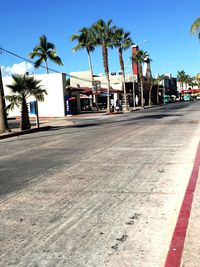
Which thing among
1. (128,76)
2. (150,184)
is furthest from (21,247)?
(128,76)

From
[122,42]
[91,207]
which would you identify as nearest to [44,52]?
[122,42]

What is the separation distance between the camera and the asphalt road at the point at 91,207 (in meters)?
Result: 4.57

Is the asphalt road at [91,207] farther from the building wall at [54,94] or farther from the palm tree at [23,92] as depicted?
the building wall at [54,94]

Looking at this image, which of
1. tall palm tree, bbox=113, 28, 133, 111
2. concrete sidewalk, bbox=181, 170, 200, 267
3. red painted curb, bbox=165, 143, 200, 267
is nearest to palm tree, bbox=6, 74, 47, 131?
red painted curb, bbox=165, 143, 200, 267

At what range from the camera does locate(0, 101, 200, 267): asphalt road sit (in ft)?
15.0

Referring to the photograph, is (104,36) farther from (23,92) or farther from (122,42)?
(23,92)

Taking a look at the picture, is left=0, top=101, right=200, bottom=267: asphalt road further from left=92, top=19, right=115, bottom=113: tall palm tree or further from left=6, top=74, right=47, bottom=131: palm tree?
left=92, top=19, right=115, bottom=113: tall palm tree

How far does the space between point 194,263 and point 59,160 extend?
769 cm

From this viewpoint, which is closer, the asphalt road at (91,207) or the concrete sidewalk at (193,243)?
the concrete sidewalk at (193,243)

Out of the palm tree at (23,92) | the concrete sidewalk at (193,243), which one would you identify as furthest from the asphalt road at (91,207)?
the palm tree at (23,92)

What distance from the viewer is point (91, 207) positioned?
254 inches

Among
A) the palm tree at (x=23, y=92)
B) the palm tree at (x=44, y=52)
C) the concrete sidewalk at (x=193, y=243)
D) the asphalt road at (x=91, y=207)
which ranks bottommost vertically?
the concrete sidewalk at (x=193, y=243)

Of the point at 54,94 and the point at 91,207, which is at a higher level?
the point at 54,94

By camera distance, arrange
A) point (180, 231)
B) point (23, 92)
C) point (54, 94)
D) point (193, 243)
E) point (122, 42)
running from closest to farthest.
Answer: point (193, 243) → point (180, 231) → point (23, 92) → point (54, 94) → point (122, 42)
